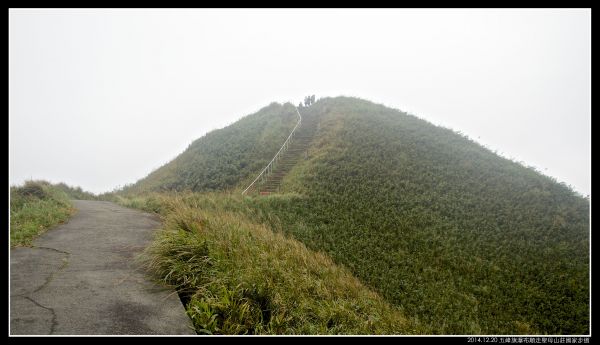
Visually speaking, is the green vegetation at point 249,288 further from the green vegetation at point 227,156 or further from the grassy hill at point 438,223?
the green vegetation at point 227,156

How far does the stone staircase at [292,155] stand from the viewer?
19759mm

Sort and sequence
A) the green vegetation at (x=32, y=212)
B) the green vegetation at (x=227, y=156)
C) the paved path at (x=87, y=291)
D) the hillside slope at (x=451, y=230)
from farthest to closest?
the green vegetation at (x=227, y=156), the hillside slope at (x=451, y=230), the green vegetation at (x=32, y=212), the paved path at (x=87, y=291)

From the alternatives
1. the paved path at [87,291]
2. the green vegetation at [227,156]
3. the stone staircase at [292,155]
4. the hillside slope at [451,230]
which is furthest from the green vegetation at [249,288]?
the green vegetation at [227,156]

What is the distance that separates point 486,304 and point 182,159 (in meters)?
28.0

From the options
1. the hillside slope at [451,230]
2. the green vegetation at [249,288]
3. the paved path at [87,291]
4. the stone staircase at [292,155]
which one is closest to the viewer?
the paved path at [87,291]

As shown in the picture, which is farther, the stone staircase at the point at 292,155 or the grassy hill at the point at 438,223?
the stone staircase at the point at 292,155

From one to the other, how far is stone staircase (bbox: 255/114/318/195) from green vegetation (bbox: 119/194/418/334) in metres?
11.7

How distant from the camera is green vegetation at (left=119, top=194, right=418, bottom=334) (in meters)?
4.25

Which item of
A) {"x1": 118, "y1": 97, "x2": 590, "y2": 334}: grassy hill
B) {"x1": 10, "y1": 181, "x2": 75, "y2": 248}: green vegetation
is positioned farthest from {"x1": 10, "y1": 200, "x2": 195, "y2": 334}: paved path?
{"x1": 118, "y1": 97, "x2": 590, "y2": 334}: grassy hill

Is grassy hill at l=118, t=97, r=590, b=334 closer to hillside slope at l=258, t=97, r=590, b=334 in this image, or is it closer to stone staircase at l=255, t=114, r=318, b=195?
hillside slope at l=258, t=97, r=590, b=334

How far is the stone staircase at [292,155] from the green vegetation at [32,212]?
33.3 feet

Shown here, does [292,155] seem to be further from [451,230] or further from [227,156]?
[451,230]

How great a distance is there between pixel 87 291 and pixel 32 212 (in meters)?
4.64

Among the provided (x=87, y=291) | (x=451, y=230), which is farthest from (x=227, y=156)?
(x=87, y=291)
